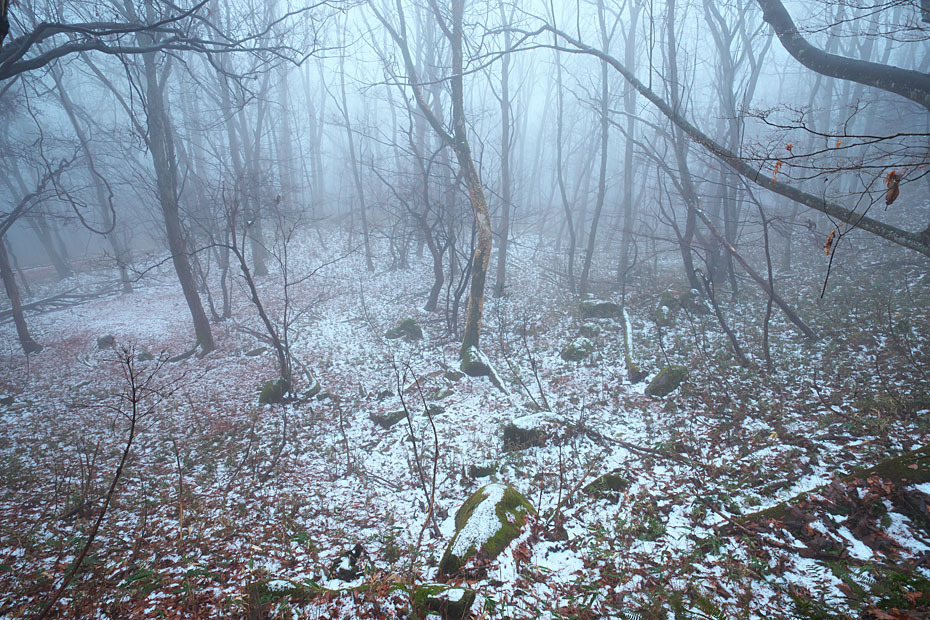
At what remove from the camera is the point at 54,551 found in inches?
154

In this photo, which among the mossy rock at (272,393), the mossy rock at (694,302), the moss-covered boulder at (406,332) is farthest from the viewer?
the moss-covered boulder at (406,332)

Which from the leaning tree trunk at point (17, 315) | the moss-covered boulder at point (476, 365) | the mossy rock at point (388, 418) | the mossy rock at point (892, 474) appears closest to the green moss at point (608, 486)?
the mossy rock at point (892, 474)

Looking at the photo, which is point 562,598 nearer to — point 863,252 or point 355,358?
point 355,358

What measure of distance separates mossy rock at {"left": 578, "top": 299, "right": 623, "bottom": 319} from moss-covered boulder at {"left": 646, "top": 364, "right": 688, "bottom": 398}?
3927 millimetres

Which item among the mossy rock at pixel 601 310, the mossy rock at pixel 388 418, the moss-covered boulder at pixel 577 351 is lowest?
the mossy rock at pixel 388 418

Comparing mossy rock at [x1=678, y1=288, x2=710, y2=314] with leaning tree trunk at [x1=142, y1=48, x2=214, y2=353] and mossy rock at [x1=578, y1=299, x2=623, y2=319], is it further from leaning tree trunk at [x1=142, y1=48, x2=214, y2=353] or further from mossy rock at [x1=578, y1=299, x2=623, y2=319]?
leaning tree trunk at [x1=142, y1=48, x2=214, y2=353]

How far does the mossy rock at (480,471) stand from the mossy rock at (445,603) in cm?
238

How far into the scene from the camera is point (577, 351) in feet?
29.1

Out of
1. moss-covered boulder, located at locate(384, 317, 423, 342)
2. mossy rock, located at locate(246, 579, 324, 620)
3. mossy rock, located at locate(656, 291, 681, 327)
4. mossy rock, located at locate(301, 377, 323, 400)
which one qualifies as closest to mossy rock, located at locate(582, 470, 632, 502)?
mossy rock, located at locate(246, 579, 324, 620)

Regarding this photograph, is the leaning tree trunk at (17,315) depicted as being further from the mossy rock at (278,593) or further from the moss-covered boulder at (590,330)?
the moss-covered boulder at (590,330)

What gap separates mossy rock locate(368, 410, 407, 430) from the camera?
6979mm

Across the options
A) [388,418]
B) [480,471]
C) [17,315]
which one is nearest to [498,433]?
[480,471]

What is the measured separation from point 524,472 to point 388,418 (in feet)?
9.29

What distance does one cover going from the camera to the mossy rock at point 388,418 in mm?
6979
